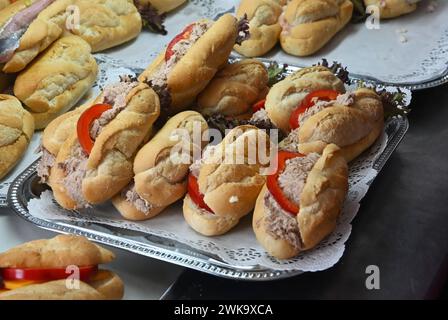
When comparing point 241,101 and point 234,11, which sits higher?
point 241,101

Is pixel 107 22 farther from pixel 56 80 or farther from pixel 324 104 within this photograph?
pixel 324 104

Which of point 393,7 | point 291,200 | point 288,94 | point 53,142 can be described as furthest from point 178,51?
point 393,7

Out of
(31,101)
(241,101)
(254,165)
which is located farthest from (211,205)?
(31,101)

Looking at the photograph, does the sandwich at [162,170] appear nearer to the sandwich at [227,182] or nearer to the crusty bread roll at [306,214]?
the sandwich at [227,182]

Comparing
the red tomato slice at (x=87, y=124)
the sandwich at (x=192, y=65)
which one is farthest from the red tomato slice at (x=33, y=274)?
the sandwich at (x=192, y=65)

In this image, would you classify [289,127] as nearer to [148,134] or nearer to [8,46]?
[148,134]

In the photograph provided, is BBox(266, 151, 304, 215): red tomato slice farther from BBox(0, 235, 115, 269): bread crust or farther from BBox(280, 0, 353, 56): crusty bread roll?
BBox(280, 0, 353, 56): crusty bread roll
